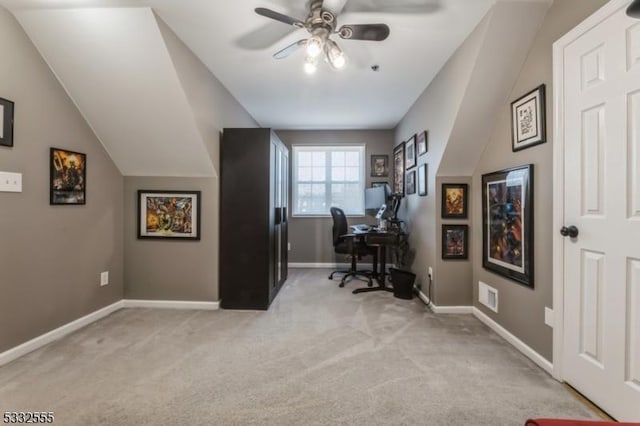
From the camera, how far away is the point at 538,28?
1.95 m

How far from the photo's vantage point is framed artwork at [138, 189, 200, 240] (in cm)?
302

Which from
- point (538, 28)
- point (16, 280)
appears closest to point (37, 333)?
point (16, 280)

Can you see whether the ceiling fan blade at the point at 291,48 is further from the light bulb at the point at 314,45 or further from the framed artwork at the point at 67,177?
the framed artwork at the point at 67,177

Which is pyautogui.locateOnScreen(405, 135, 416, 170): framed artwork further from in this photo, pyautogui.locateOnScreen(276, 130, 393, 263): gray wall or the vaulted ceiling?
pyautogui.locateOnScreen(276, 130, 393, 263): gray wall

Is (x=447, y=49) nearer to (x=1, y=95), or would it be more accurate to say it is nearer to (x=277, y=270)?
(x=277, y=270)

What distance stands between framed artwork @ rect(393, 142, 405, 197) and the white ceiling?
4.11 ft

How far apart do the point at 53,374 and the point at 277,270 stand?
2085 mm

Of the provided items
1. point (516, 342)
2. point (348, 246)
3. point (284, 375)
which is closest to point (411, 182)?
point (348, 246)

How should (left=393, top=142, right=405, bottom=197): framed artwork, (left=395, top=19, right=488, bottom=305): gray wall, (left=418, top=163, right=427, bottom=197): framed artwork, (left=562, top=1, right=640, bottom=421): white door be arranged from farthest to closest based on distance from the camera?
(left=393, top=142, right=405, bottom=197): framed artwork
(left=418, top=163, right=427, bottom=197): framed artwork
(left=395, top=19, right=488, bottom=305): gray wall
(left=562, top=1, right=640, bottom=421): white door

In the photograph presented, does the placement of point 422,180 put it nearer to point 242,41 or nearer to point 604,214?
point 604,214

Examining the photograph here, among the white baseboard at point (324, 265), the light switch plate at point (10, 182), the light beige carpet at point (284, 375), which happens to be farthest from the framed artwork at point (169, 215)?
the white baseboard at point (324, 265)

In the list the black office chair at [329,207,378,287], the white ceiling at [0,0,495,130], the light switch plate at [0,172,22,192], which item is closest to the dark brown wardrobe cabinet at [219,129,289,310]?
the white ceiling at [0,0,495,130]

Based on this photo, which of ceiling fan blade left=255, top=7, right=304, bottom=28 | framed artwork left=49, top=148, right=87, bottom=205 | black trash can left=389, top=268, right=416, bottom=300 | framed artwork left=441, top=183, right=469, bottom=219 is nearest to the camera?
ceiling fan blade left=255, top=7, right=304, bottom=28

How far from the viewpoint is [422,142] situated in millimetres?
3338
